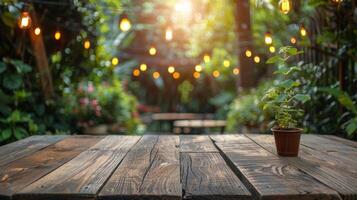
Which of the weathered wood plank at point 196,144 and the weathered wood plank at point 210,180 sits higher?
the weathered wood plank at point 196,144

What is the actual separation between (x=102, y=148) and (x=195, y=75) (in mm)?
14396

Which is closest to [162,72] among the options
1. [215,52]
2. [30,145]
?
[215,52]

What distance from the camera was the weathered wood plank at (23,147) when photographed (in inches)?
80.4

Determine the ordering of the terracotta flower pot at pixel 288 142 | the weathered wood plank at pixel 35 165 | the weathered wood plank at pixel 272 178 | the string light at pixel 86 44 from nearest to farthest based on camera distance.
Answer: the weathered wood plank at pixel 272 178 < the weathered wood plank at pixel 35 165 < the terracotta flower pot at pixel 288 142 < the string light at pixel 86 44

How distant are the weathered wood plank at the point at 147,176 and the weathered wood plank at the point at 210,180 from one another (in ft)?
0.12

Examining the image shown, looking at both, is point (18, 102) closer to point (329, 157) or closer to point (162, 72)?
point (329, 157)

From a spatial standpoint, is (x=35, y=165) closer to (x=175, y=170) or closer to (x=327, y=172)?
(x=175, y=170)

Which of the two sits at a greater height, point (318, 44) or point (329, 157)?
point (318, 44)

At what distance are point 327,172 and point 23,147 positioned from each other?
1.71 metres

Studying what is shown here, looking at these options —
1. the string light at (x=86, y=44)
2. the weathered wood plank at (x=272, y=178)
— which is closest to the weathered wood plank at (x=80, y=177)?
the weathered wood plank at (x=272, y=178)

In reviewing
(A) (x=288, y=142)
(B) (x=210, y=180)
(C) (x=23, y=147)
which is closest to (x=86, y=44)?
(C) (x=23, y=147)

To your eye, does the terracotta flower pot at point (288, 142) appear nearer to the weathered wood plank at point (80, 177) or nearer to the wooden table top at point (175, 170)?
the wooden table top at point (175, 170)

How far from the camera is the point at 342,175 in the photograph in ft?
5.16

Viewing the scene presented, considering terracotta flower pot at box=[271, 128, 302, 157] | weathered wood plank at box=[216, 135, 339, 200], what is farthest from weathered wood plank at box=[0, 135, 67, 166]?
terracotta flower pot at box=[271, 128, 302, 157]
